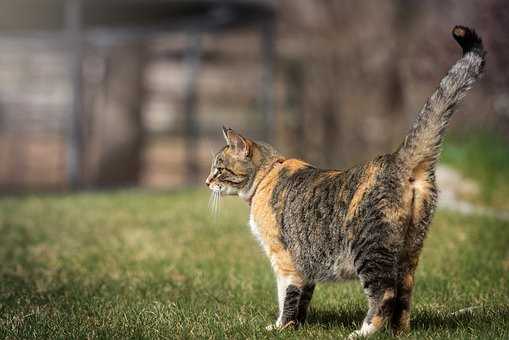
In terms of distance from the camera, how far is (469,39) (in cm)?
479

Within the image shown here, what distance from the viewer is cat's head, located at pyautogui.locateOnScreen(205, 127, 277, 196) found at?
5664mm

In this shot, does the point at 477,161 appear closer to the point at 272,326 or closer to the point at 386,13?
the point at 386,13

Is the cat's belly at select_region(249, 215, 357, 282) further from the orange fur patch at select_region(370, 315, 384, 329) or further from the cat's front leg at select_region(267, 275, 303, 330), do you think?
the orange fur patch at select_region(370, 315, 384, 329)

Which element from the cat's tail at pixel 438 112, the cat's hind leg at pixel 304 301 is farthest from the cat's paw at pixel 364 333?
the cat's tail at pixel 438 112

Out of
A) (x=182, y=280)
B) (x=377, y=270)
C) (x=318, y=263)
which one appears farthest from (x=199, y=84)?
(x=377, y=270)

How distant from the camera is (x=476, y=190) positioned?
1255 centimetres

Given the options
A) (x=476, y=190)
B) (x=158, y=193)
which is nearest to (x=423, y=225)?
(x=476, y=190)

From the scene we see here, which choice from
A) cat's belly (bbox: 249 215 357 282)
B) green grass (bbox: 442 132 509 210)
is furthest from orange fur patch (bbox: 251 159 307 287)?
green grass (bbox: 442 132 509 210)

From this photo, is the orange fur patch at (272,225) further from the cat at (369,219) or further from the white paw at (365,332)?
the white paw at (365,332)

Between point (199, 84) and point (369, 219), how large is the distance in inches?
645

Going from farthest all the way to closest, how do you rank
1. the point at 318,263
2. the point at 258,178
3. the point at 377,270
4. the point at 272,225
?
the point at 258,178, the point at 272,225, the point at 318,263, the point at 377,270

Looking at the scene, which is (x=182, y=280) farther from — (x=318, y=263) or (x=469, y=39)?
(x=469, y=39)

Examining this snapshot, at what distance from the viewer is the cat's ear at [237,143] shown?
5633 millimetres

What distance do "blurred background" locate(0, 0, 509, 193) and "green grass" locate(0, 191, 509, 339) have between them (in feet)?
13.4
